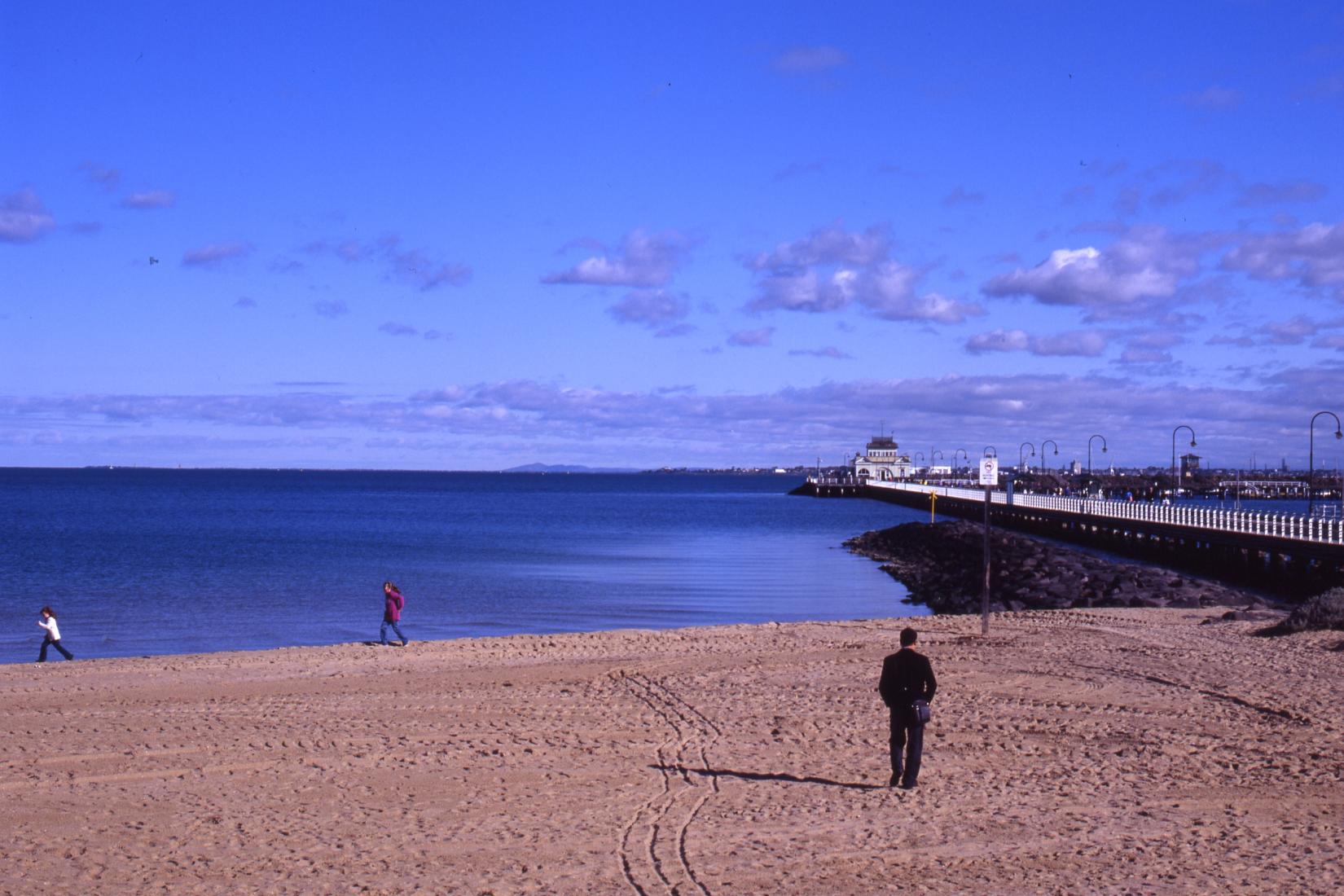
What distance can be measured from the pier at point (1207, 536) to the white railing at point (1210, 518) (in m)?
0.04

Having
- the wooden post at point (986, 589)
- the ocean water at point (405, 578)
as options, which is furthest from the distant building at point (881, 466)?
the wooden post at point (986, 589)

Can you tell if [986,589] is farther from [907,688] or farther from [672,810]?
[672,810]

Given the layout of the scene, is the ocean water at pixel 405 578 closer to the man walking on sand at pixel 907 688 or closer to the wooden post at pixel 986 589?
the wooden post at pixel 986 589

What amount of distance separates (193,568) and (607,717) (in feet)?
119

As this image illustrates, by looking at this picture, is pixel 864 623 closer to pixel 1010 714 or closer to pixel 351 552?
pixel 1010 714

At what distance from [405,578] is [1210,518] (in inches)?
1225

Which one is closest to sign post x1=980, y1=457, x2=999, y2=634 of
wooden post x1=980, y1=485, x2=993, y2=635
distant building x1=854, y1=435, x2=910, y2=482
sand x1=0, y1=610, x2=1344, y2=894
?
wooden post x1=980, y1=485, x2=993, y2=635

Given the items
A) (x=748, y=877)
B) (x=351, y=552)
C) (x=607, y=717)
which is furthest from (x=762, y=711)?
(x=351, y=552)

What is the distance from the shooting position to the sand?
9.05 m

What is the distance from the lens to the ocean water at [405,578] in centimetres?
3047

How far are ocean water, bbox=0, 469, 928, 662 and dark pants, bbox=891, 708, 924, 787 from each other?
18481mm

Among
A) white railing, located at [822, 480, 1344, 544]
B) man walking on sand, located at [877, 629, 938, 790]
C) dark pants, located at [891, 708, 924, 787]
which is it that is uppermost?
white railing, located at [822, 480, 1344, 544]

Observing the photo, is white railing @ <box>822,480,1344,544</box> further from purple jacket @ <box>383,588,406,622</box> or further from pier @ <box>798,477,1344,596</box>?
purple jacket @ <box>383,588,406,622</box>

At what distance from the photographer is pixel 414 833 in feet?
→ 33.1
